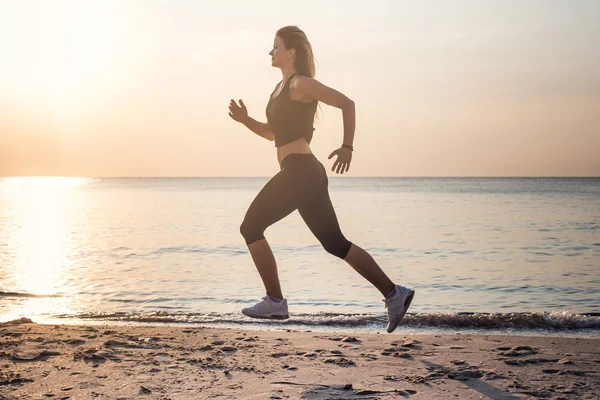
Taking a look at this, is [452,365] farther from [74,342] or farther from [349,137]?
[74,342]

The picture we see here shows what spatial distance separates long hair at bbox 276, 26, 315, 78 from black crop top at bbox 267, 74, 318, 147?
146 millimetres

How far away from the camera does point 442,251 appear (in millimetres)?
18922

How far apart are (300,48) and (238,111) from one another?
786mm

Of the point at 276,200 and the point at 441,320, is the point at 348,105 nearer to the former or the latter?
the point at 276,200

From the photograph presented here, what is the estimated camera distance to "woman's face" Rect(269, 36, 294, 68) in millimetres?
4887

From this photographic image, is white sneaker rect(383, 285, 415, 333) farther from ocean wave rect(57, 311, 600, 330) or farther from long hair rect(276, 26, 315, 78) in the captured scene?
ocean wave rect(57, 311, 600, 330)

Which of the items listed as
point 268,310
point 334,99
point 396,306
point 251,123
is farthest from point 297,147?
point 396,306

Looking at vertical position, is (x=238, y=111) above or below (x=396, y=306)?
above

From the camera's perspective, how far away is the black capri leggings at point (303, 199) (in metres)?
4.71

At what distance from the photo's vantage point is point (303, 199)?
186 inches

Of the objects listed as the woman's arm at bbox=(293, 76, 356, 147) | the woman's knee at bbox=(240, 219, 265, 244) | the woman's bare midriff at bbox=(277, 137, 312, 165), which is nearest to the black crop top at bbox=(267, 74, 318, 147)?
the woman's bare midriff at bbox=(277, 137, 312, 165)

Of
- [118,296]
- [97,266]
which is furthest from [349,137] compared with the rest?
[97,266]

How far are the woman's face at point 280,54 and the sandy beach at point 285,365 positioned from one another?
2322 mm

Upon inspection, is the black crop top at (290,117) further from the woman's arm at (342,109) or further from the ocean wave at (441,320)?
the ocean wave at (441,320)
